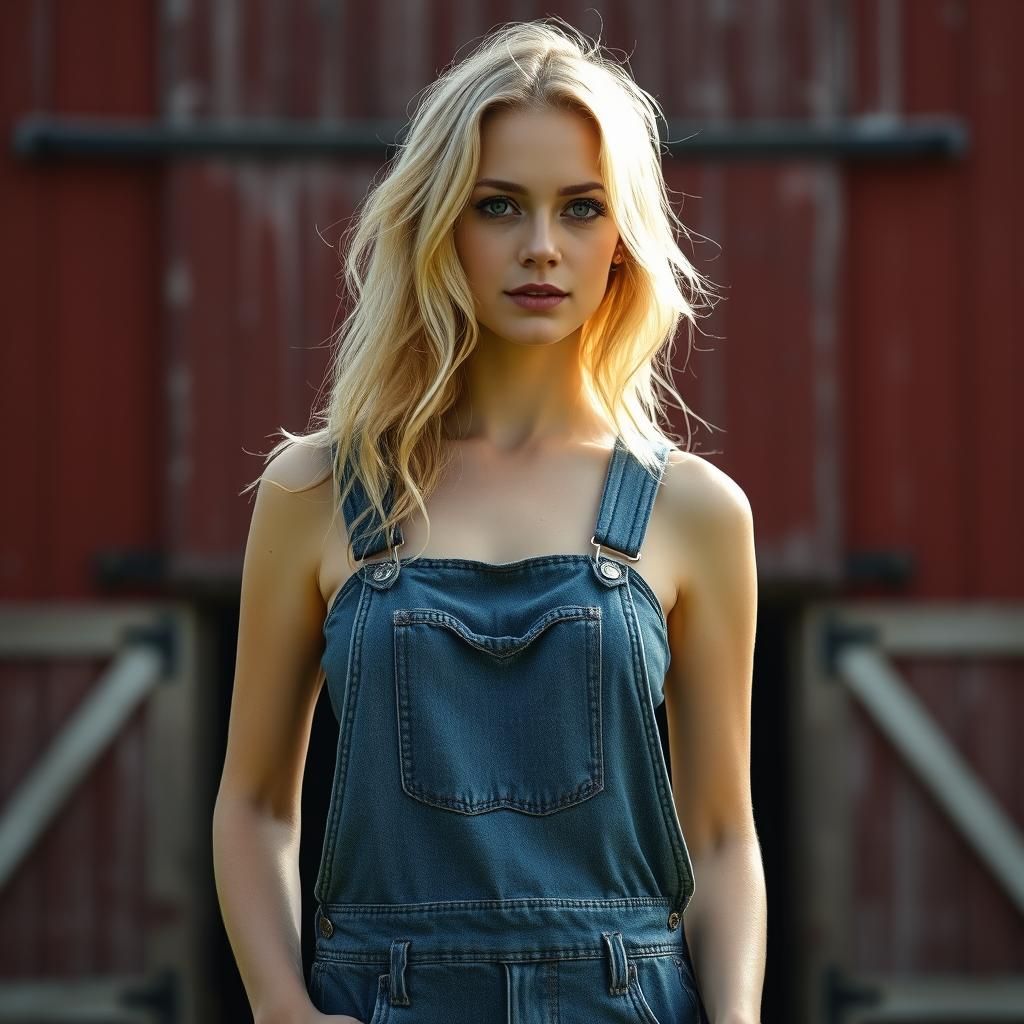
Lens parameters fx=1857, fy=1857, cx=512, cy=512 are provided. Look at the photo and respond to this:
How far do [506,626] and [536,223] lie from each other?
0.46 metres

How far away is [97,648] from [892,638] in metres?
2.63

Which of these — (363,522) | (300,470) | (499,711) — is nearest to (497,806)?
(499,711)

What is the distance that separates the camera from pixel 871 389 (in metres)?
6.18

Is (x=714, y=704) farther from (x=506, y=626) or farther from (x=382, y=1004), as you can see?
(x=382, y=1004)

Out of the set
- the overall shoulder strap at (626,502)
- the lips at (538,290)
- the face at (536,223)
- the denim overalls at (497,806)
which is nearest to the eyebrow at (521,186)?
the face at (536,223)

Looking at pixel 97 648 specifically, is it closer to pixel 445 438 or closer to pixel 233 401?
pixel 233 401

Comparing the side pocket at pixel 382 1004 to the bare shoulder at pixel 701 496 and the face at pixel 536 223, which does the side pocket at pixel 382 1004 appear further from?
the face at pixel 536 223

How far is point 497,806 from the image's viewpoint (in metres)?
1.99

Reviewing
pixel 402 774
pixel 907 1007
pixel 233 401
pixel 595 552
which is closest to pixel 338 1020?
pixel 402 774

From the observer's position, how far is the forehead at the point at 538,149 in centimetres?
211

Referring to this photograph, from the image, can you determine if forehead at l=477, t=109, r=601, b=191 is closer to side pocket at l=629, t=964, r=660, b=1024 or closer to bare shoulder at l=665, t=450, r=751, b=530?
bare shoulder at l=665, t=450, r=751, b=530

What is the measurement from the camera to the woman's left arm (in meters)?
2.15

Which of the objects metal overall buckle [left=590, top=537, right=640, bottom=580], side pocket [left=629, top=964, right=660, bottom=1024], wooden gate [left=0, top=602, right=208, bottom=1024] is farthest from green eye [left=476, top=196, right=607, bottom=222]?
wooden gate [left=0, top=602, right=208, bottom=1024]

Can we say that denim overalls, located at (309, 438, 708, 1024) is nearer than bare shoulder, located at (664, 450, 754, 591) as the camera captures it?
Yes
